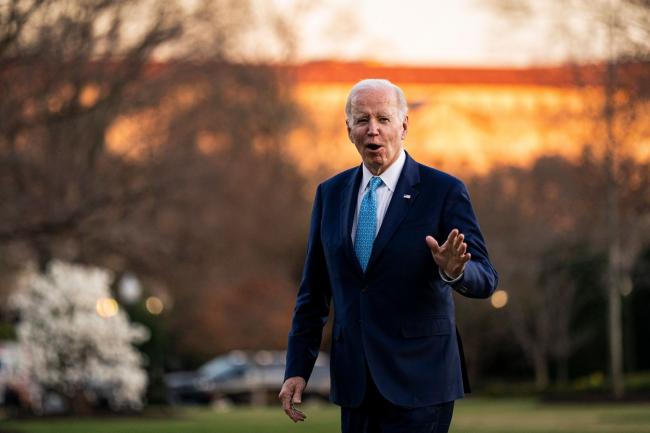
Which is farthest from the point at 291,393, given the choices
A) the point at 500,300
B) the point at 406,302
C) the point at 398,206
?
the point at 500,300

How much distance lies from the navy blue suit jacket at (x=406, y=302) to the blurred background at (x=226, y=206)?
12767mm

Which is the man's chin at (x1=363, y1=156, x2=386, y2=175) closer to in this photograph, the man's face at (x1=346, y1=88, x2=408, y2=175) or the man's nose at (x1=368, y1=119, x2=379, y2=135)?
the man's face at (x1=346, y1=88, x2=408, y2=175)

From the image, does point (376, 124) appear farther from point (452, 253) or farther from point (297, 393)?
point (297, 393)

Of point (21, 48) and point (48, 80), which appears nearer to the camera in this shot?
point (21, 48)

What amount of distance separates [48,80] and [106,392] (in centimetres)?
870

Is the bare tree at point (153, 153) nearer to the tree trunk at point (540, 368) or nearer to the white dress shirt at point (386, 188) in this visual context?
the tree trunk at point (540, 368)

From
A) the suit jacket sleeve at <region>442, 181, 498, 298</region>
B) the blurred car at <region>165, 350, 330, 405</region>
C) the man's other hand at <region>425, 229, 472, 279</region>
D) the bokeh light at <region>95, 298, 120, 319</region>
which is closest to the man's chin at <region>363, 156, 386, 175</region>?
the suit jacket sleeve at <region>442, 181, 498, 298</region>

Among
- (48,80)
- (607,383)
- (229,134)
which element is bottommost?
(607,383)

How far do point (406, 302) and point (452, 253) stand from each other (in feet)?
1.68

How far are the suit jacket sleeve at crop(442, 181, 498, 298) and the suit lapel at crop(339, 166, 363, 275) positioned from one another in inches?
14.1

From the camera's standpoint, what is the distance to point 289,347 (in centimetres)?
633

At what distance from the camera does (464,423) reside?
24.8 m

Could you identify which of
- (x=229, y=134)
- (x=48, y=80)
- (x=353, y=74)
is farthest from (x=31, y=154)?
(x=353, y=74)

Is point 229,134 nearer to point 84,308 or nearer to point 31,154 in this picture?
point 31,154
